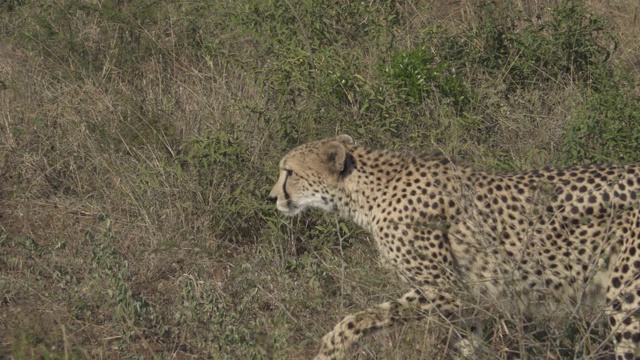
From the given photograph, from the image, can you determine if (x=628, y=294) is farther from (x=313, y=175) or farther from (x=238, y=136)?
(x=238, y=136)

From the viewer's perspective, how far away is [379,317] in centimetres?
432

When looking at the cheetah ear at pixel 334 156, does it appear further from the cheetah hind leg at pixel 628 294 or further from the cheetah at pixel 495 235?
the cheetah hind leg at pixel 628 294

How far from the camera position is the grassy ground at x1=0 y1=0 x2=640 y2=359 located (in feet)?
15.6

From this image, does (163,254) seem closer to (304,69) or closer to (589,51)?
(304,69)

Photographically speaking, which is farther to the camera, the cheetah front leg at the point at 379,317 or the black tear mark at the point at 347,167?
the black tear mark at the point at 347,167

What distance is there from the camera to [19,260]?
17.6 ft

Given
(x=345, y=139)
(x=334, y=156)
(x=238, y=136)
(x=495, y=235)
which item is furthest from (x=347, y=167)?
(x=238, y=136)

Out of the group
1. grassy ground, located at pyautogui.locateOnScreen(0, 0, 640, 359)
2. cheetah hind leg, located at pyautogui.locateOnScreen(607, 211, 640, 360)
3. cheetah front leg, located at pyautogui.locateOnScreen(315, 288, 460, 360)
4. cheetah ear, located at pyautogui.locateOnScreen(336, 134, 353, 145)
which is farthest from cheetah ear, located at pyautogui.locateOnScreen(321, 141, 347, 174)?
cheetah hind leg, located at pyautogui.locateOnScreen(607, 211, 640, 360)

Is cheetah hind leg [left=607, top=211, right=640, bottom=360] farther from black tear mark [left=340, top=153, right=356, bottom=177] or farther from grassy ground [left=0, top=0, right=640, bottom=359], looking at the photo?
black tear mark [left=340, top=153, right=356, bottom=177]

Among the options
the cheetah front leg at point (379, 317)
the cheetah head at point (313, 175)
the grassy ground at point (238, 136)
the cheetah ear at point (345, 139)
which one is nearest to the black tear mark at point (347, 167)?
the cheetah head at point (313, 175)

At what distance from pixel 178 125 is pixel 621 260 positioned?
303cm

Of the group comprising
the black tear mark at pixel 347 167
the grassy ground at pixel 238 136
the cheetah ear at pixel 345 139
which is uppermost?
the cheetah ear at pixel 345 139

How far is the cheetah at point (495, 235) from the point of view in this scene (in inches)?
165

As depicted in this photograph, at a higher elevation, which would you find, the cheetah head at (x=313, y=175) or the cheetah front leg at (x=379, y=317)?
the cheetah head at (x=313, y=175)
